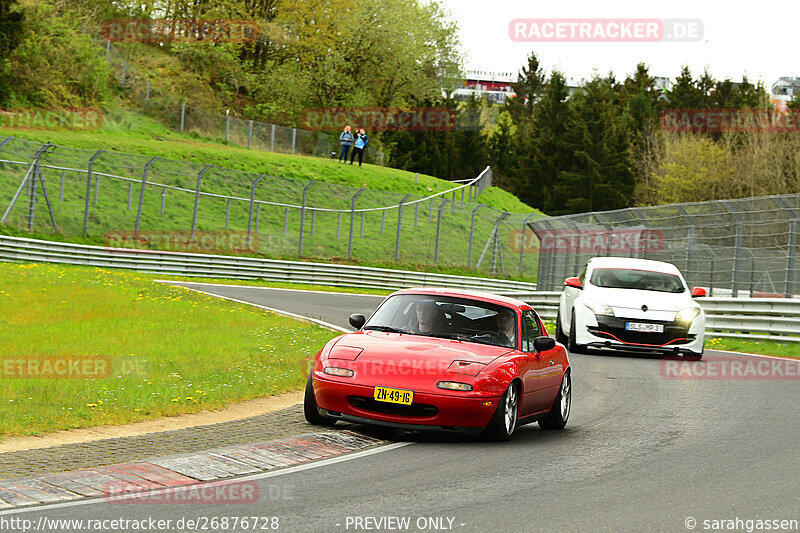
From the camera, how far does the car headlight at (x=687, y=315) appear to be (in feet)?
59.1

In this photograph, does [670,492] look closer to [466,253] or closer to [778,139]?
[466,253]

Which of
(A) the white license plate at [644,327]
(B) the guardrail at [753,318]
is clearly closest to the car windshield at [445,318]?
(A) the white license plate at [644,327]

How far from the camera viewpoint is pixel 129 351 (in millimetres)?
14750

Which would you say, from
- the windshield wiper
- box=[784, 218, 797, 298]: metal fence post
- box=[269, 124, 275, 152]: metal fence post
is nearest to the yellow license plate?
the windshield wiper

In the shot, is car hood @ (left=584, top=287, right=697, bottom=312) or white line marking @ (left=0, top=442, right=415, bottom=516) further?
car hood @ (left=584, top=287, right=697, bottom=312)

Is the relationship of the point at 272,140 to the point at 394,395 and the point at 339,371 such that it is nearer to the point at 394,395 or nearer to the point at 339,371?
the point at 339,371

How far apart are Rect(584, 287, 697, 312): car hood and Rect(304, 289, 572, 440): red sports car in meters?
7.47

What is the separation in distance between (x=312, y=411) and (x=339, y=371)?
0.56 metres

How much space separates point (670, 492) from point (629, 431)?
2.92 metres

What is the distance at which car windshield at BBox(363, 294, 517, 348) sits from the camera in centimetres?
1040

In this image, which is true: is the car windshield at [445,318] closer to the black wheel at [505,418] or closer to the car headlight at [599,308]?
the black wheel at [505,418]

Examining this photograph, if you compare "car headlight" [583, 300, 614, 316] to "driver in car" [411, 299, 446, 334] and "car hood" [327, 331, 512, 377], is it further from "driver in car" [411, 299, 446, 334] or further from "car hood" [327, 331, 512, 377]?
"car hood" [327, 331, 512, 377]

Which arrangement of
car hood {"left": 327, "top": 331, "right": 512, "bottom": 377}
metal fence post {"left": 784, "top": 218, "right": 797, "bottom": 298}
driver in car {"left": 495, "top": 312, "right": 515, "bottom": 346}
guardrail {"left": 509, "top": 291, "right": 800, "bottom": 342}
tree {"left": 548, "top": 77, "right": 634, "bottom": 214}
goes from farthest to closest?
tree {"left": 548, "top": 77, "right": 634, "bottom": 214} < metal fence post {"left": 784, "top": 218, "right": 797, "bottom": 298} < guardrail {"left": 509, "top": 291, "right": 800, "bottom": 342} < driver in car {"left": 495, "top": 312, "right": 515, "bottom": 346} < car hood {"left": 327, "top": 331, "right": 512, "bottom": 377}

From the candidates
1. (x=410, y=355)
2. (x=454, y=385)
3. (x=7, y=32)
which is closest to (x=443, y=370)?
(x=454, y=385)
